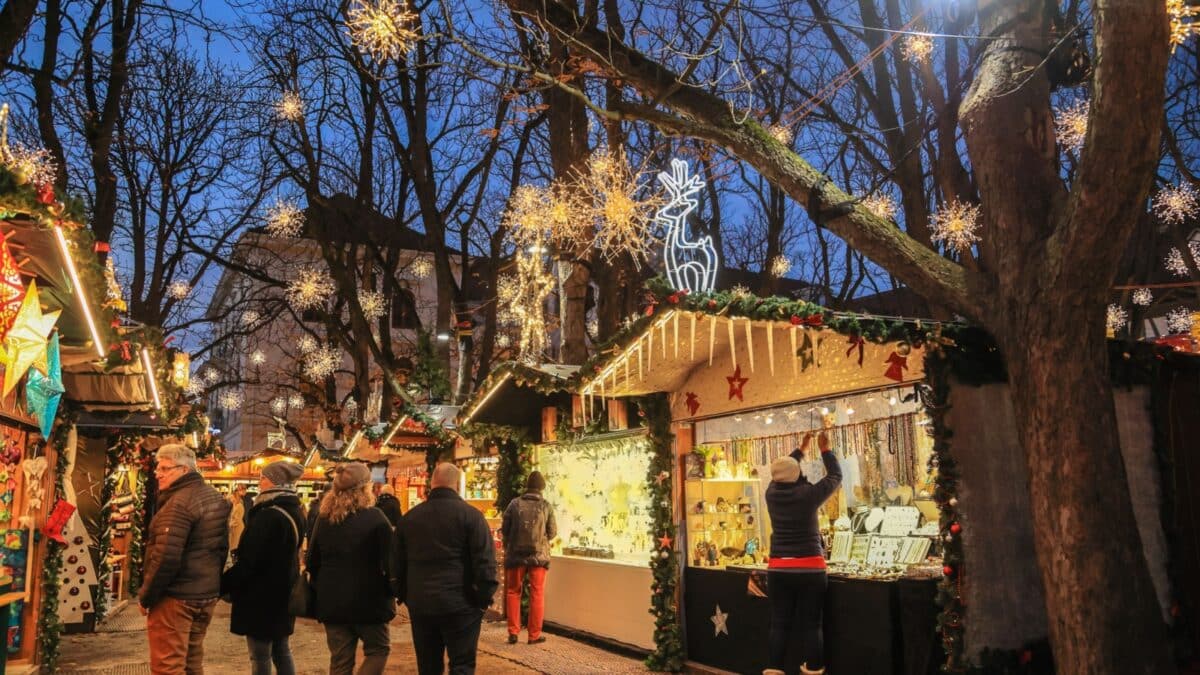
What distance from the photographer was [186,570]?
19.1 ft

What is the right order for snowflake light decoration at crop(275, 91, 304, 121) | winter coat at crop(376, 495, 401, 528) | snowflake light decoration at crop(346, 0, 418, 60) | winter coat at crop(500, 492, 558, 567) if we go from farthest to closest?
snowflake light decoration at crop(275, 91, 304, 121), winter coat at crop(376, 495, 401, 528), winter coat at crop(500, 492, 558, 567), snowflake light decoration at crop(346, 0, 418, 60)

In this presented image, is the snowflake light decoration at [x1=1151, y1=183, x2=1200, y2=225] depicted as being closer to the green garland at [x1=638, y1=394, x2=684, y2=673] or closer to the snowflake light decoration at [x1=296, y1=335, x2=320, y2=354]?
the green garland at [x1=638, y1=394, x2=684, y2=673]

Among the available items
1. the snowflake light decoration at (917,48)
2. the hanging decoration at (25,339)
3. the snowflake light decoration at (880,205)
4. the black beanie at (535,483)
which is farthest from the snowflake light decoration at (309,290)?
the hanging decoration at (25,339)

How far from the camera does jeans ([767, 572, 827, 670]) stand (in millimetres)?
6883

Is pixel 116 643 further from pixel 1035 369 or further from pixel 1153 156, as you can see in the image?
pixel 1153 156

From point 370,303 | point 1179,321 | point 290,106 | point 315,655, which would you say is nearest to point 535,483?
point 315,655

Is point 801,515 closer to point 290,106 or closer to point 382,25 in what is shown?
point 382,25

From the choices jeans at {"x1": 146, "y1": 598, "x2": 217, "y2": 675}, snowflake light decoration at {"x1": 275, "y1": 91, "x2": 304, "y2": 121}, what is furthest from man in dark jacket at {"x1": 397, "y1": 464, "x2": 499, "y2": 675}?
snowflake light decoration at {"x1": 275, "y1": 91, "x2": 304, "y2": 121}

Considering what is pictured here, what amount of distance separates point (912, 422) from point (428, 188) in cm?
1129

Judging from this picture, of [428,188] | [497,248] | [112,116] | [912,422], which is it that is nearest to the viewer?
[912,422]

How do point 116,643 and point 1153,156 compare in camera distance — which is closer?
point 1153,156

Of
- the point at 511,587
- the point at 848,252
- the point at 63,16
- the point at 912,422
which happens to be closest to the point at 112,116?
the point at 63,16

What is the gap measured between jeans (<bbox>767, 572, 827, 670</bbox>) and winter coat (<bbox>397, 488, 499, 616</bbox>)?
2.40m

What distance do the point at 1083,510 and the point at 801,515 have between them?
2.06m
